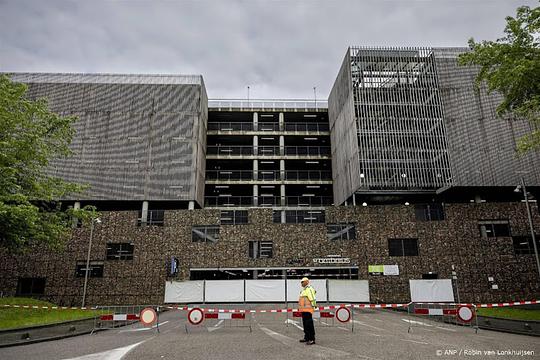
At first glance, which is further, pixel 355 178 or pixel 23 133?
pixel 355 178

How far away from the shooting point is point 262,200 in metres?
42.8

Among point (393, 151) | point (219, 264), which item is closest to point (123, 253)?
point (219, 264)

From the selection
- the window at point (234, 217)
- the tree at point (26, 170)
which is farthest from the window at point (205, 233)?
the tree at point (26, 170)

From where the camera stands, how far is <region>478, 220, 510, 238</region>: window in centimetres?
→ 3228

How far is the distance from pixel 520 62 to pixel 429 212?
19.3m

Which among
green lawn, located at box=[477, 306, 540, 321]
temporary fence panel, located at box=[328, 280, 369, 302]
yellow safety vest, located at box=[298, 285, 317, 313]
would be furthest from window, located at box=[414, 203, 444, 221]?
yellow safety vest, located at box=[298, 285, 317, 313]

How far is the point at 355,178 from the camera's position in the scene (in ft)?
110

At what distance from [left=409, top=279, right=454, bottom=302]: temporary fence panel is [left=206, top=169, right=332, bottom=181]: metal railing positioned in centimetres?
1652

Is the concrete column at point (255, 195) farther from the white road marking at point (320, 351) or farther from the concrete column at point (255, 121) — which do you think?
the white road marking at point (320, 351)

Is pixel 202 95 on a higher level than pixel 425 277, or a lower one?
higher

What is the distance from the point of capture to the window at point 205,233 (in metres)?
33.2

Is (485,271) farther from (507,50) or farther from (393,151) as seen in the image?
(507,50)

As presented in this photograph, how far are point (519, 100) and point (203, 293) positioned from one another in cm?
2446

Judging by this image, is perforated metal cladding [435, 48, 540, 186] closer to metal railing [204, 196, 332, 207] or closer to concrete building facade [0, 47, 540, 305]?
concrete building facade [0, 47, 540, 305]
